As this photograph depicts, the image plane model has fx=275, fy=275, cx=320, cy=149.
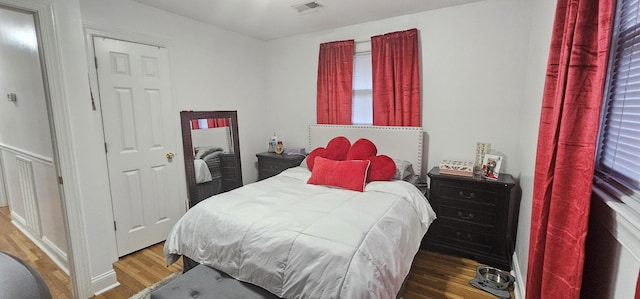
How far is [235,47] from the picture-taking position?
3643 millimetres

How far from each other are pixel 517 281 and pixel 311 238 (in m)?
1.72

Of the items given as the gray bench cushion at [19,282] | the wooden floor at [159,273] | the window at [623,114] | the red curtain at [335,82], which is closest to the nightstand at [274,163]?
the red curtain at [335,82]

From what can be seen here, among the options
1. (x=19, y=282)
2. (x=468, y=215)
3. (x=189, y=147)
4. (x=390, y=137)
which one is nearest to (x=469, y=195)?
(x=468, y=215)

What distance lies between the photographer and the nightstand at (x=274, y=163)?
359 cm

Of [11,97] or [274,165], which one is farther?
[274,165]

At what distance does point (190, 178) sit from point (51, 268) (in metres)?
1.37

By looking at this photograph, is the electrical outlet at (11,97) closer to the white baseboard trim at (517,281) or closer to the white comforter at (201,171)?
the white comforter at (201,171)

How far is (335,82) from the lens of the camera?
348cm

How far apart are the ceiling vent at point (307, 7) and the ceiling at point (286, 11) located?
28 mm

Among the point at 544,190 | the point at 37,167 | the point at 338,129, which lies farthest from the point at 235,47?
the point at 544,190

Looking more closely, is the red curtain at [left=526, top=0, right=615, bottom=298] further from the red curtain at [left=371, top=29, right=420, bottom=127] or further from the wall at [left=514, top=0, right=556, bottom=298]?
the red curtain at [left=371, top=29, right=420, bottom=127]

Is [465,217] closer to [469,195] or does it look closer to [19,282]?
[469,195]

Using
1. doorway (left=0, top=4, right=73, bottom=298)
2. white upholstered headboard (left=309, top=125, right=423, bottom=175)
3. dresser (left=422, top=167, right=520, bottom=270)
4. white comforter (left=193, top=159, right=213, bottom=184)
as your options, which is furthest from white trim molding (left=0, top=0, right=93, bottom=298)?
dresser (left=422, top=167, right=520, bottom=270)

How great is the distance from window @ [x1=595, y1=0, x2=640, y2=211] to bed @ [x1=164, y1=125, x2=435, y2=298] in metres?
1.02
